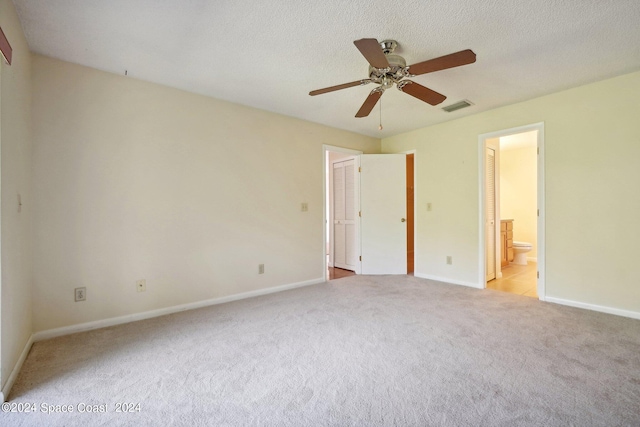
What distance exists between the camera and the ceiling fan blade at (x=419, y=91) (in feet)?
7.11

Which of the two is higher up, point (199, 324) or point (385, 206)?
point (385, 206)

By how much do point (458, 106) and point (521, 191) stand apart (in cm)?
388

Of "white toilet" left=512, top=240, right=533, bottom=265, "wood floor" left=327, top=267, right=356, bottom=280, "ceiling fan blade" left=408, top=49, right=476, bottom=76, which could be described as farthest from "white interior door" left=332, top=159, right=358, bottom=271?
"white toilet" left=512, top=240, right=533, bottom=265

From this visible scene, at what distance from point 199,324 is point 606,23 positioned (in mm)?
3898

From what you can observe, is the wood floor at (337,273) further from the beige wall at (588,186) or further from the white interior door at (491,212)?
the white interior door at (491,212)

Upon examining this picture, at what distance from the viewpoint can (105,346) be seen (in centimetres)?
216

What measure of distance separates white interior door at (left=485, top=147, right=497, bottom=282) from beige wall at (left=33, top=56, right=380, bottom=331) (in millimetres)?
2695

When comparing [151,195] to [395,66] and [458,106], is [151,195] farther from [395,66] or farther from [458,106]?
[458,106]

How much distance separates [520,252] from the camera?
548cm

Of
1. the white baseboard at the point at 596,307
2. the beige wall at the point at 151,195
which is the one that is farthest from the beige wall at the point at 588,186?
the beige wall at the point at 151,195

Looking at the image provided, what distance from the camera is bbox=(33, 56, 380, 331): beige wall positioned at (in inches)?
92.5

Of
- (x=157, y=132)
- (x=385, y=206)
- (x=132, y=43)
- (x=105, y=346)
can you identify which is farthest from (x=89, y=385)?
(x=385, y=206)

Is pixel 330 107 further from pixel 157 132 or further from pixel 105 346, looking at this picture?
pixel 105 346

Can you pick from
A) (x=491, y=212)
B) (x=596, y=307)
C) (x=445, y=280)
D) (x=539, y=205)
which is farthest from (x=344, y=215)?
(x=596, y=307)
